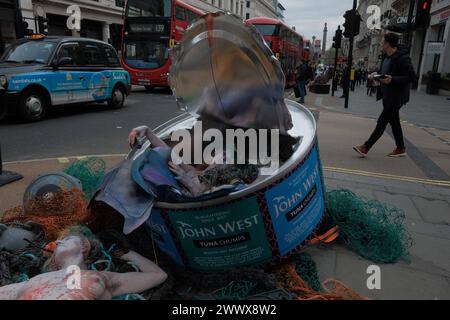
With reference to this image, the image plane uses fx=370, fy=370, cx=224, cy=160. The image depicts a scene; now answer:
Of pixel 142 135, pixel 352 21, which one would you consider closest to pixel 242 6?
pixel 352 21

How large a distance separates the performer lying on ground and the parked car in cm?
602

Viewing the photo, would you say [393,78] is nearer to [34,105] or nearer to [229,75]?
[229,75]

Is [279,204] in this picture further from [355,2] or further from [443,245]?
[355,2]

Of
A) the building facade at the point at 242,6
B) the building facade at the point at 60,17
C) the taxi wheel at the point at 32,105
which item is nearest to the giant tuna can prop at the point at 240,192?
the taxi wheel at the point at 32,105

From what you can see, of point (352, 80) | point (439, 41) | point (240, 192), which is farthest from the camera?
point (439, 41)

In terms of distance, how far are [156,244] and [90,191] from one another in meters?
1.40

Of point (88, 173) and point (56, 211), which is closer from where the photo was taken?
point (56, 211)

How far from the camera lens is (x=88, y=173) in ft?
12.7

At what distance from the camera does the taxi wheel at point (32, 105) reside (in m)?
7.99

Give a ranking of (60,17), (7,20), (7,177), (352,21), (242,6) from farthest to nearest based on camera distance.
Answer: (242,6), (60,17), (7,20), (352,21), (7,177)

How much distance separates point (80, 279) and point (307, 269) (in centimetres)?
147

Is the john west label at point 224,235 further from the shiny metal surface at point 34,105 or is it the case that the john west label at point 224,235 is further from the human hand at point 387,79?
the shiny metal surface at point 34,105

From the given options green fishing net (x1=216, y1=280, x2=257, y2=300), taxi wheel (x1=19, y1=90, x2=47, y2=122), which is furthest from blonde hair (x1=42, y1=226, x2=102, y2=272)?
taxi wheel (x1=19, y1=90, x2=47, y2=122)

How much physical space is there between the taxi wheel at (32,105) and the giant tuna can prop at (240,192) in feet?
20.8
